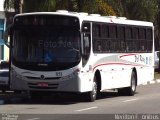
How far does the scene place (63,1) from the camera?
97.9 ft

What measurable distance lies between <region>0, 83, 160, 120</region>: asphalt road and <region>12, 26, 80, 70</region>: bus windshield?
1425mm

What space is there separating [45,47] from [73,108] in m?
2.69

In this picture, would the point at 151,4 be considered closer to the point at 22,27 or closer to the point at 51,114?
the point at 22,27

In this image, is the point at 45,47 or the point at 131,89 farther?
the point at 131,89

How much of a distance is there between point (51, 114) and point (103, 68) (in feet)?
19.8

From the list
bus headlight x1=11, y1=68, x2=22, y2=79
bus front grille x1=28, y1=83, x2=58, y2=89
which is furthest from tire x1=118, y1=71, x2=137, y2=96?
bus headlight x1=11, y1=68, x2=22, y2=79

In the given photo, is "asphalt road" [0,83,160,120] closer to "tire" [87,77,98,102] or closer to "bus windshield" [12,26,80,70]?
"tire" [87,77,98,102]

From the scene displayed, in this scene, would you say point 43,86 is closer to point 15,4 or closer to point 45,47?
point 45,47

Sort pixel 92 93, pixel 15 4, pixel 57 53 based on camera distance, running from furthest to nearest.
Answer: pixel 15 4, pixel 92 93, pixel 57 53

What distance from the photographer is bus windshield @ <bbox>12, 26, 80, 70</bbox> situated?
65.9 feet

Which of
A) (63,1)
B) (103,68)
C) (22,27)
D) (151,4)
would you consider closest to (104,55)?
(103,68)

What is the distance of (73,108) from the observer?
1875 centimetres

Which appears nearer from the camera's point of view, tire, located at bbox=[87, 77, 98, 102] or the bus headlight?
the bus headlight

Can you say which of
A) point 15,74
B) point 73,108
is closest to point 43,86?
point 15,74
